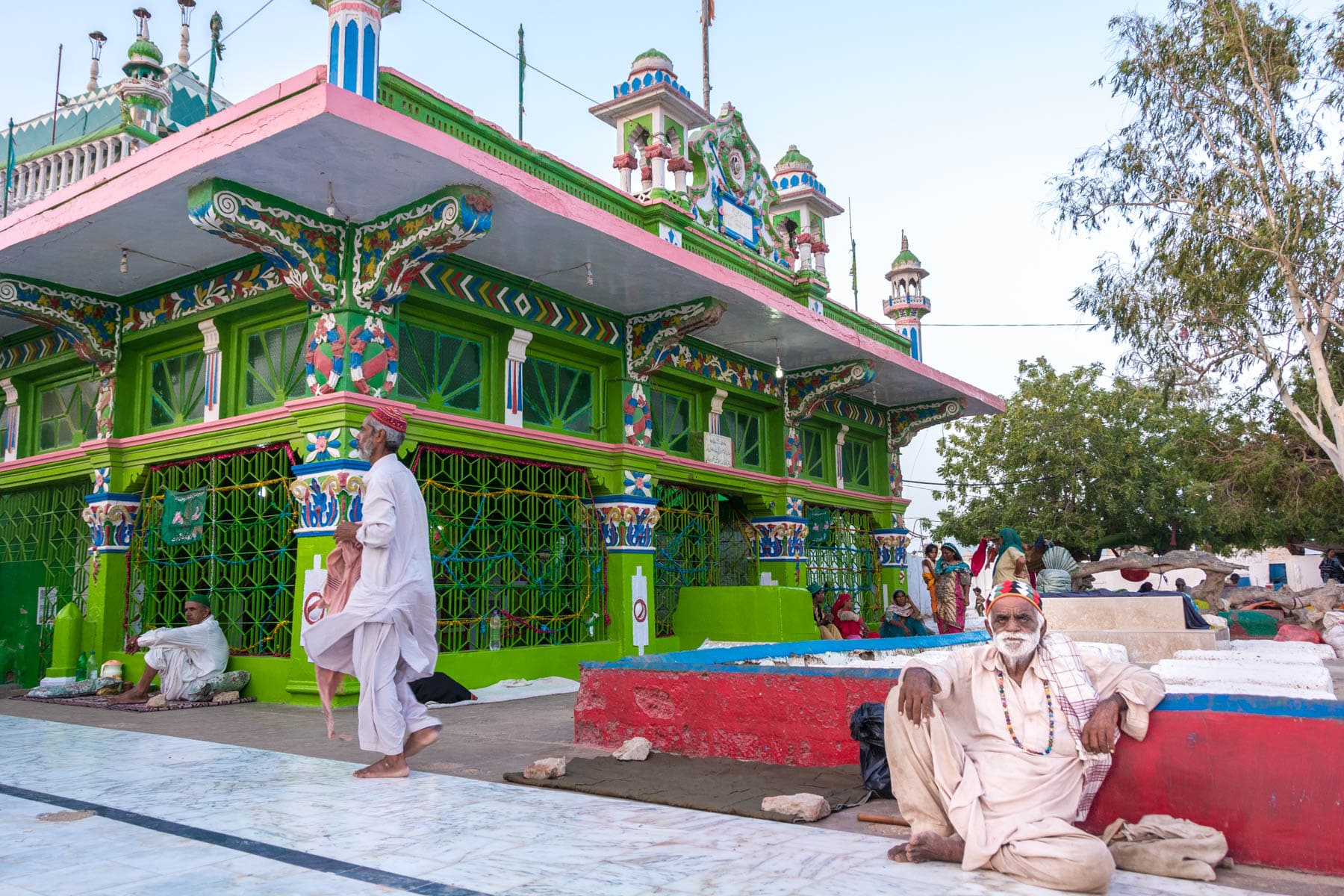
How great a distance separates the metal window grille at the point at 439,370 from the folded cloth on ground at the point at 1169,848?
276 inches

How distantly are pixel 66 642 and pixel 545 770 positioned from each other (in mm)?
7636

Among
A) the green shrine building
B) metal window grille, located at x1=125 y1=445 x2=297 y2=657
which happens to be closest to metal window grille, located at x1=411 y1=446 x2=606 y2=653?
the green shrine building

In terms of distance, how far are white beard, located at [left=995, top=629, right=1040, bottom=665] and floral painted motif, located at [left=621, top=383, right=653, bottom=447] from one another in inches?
307

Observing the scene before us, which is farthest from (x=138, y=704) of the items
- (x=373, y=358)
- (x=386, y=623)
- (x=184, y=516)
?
(x=386, y=623)

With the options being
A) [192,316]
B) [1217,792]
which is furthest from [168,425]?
[1217,792]

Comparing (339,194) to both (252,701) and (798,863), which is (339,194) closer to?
(252,701)

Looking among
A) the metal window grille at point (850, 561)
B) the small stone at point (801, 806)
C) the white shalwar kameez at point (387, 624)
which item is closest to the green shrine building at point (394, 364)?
the metal window grille at point (850, 561)

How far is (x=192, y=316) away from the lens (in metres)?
9.60

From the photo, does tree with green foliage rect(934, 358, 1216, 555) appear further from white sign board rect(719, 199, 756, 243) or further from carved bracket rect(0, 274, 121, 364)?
carved bracket rect(0, 274, 121, 364)

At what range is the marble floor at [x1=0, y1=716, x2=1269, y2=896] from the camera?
3.11 metres

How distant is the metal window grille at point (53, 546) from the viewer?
1110cm

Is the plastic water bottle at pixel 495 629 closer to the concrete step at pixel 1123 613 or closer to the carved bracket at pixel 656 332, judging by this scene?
the carved bracket at pixel 656 332

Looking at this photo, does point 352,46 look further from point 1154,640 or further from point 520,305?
point 1154,640

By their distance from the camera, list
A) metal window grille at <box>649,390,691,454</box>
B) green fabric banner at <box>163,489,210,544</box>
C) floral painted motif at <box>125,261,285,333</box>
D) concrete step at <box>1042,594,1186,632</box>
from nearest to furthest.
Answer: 1. floral painted motif at <box>125,261,285,333</box>
2. green fabric banner at <box>163,489,210,544</box>
3. concrete step at <box>1042,594,1186,632</box>
4. metal window grille at <box>649,390,691,454</box>
